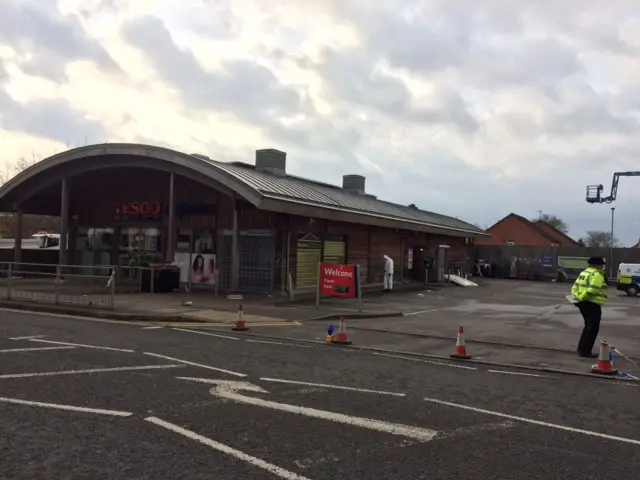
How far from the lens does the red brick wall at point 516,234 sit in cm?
7156

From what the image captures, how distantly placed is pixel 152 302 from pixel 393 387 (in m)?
11.5

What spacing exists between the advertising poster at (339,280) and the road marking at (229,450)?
39.5ft

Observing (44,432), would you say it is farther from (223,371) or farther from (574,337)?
(574,337)

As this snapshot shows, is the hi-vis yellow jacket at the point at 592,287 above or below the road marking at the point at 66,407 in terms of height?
above

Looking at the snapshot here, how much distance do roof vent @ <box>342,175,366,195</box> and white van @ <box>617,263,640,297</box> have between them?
15190mm

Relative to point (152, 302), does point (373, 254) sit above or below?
above

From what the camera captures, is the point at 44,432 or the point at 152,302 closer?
the point at 44,432

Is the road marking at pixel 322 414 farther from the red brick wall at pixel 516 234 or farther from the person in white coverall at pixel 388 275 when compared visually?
the red brick wall at pixel 516 234

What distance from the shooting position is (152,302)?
1730 centimetres

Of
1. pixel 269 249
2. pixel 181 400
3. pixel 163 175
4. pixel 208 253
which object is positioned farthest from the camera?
pixel 163 175

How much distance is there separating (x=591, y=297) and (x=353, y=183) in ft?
85.0

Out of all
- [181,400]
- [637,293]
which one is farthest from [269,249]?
[637,293]

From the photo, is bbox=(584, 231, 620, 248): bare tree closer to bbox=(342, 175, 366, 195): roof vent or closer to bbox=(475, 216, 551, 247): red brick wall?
bbox=(475, 216, 551, 247): red brick wall

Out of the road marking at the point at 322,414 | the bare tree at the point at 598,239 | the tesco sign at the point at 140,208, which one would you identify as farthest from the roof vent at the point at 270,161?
the bare tree at the point at 598,239
